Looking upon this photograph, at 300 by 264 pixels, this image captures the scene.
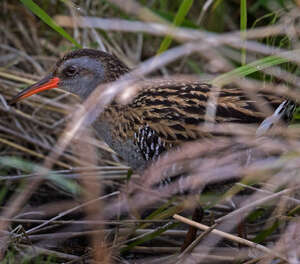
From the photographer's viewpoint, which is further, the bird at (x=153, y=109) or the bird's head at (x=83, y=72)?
the bird's head at (x=83, y=72)

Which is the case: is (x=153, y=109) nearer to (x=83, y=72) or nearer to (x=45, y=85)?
(x=83, y=72)

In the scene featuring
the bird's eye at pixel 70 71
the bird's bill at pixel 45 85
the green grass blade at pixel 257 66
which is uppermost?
the green grass blade at pixel 257 66

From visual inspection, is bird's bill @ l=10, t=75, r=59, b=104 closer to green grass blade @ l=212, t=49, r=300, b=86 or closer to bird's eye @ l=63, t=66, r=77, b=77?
bird's eye @ l=63, t=66, r=77, b=77

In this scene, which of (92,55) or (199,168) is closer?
(199,168)

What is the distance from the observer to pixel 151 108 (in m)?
2.49

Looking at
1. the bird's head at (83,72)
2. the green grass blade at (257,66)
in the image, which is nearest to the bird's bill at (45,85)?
the bird's head at (83,72)

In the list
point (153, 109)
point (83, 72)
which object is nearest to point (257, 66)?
point (153, 109)

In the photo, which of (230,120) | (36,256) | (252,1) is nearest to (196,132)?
(230,120)

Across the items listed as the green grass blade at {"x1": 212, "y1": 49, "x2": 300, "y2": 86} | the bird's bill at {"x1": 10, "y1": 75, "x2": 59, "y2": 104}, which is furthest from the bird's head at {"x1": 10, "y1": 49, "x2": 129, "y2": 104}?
the green grass blade at {"x1": 212, "y1": 49, "x2": 300, "y2": 86}

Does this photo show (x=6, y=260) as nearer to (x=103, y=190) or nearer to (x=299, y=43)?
(x=103, y=190)

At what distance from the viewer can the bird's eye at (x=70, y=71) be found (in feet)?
9.02

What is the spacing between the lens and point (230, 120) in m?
2.29

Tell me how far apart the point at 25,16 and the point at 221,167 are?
2.31m

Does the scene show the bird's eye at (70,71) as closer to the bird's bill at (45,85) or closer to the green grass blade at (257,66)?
the bird's bill at (45,85)
